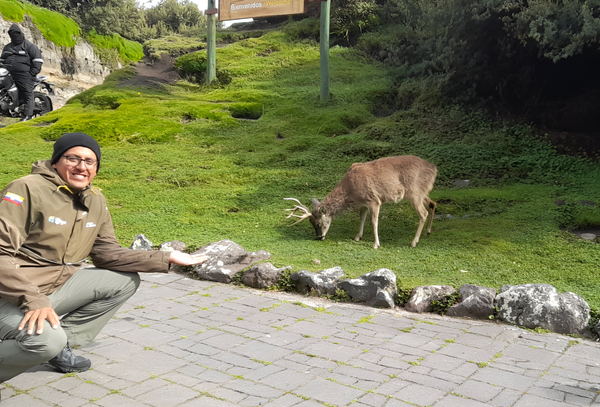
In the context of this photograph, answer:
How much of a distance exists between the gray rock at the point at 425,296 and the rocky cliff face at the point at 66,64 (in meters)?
21.8

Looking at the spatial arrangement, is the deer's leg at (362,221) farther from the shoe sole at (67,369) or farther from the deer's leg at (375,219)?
the shoe sole at (67,369)

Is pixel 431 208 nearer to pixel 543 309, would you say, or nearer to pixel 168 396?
pixel 543 309

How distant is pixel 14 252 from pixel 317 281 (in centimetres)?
361

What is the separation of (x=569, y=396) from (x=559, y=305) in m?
1.66

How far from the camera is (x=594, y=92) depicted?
539 inches

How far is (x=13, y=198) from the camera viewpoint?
370cm

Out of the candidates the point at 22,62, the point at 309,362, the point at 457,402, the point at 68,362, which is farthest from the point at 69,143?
the point at 22,62

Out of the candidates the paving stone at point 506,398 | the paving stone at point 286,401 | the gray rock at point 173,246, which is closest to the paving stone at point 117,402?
the paving stone at point 286,401

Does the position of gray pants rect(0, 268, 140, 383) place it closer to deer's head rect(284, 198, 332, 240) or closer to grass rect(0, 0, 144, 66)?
deer's head rect(284, 198, 332, 240)

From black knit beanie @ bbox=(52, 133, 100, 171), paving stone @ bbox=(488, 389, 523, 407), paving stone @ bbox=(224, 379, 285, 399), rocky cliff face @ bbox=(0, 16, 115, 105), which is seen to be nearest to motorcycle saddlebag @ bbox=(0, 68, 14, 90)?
rocky cliff face @ bbox=(0, 16, 115, 105)

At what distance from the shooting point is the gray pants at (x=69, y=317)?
3.57 meters

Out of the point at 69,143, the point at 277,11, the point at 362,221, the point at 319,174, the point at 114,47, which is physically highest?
the point at 277,11

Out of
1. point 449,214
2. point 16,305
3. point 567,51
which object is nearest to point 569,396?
point 16,305

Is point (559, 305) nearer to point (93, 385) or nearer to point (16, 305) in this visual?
point (93, 385)
